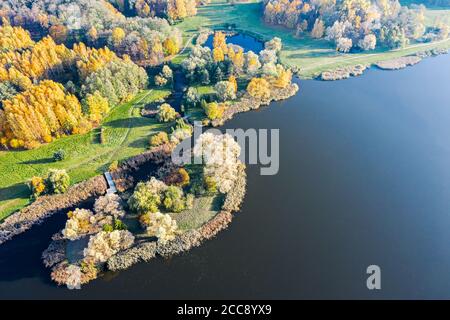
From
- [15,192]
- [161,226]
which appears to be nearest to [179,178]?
[161,226]

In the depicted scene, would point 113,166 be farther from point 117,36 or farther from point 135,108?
point 117,36

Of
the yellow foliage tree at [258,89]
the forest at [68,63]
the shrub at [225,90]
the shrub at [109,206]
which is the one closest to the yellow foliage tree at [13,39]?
the forest at [68,63]

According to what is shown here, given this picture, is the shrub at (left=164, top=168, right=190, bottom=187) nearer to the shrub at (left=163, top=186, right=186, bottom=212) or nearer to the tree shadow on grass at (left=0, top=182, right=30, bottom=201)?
the shrub at (left=163, top=186, right=186, bottom=212)

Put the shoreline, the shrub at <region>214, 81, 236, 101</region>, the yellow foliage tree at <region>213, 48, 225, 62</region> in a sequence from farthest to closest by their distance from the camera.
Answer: the shoreline
the yellow foliage tree at <region>213, 48, 225, 62</region>
the shrub at <region>214, 81, 236, 101</region>

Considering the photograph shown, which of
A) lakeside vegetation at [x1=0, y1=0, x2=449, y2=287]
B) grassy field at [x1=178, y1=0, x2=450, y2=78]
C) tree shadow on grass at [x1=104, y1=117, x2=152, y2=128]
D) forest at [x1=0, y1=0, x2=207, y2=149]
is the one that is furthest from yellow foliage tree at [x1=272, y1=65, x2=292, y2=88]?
tree shadow on grass at [x1=104, y1=117, x2=152, y2=128]

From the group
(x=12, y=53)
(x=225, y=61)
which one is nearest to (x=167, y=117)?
(x=225, y=61)

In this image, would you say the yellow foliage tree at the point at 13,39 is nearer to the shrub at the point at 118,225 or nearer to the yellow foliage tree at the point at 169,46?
the yellow foliage tree at the point at 169,46
